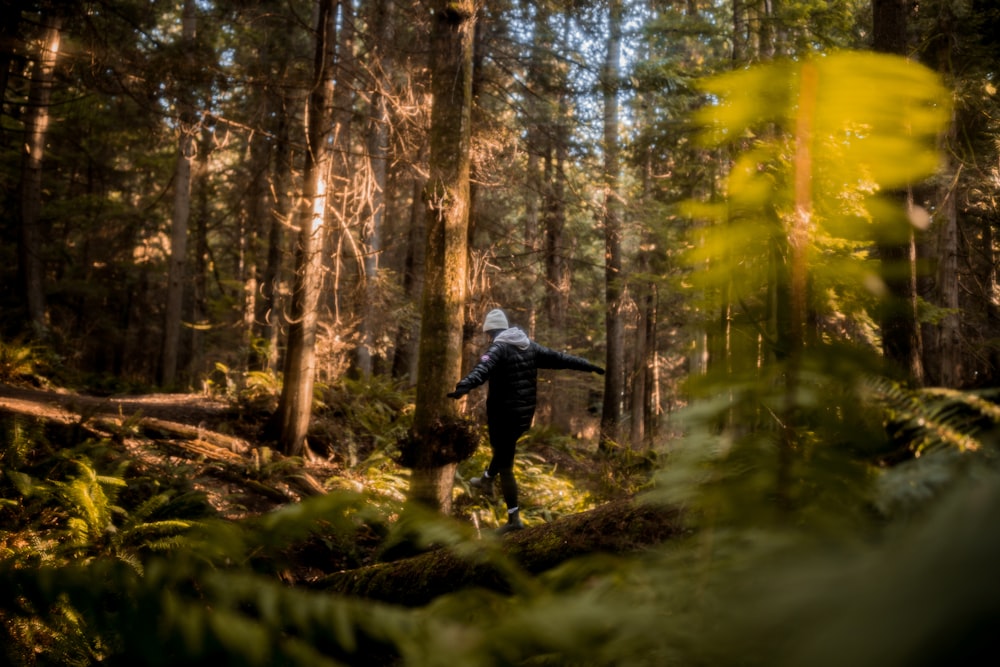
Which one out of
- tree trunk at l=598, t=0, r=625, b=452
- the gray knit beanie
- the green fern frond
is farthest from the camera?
tree trunk at l=598, t=0, r=625, b=452

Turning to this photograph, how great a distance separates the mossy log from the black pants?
2.86 meters

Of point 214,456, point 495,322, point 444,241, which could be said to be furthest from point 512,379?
point 214,456

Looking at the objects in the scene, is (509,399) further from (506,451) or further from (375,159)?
(375,159)

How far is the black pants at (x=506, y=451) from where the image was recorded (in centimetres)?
626

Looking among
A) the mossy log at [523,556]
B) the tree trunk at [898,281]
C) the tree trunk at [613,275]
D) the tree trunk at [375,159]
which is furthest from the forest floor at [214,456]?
the tree trunk at [613,275]

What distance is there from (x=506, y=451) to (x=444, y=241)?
8.13 feet

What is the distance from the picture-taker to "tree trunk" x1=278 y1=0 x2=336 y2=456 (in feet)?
25.3

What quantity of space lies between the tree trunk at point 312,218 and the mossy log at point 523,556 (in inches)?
201

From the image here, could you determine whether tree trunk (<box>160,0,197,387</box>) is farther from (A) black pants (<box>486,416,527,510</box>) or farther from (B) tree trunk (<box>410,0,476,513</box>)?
(A) black pants (<box>486,416,527,510</box>)

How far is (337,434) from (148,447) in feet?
9.91

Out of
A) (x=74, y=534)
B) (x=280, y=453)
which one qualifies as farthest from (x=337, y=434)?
(x=74, y=534)

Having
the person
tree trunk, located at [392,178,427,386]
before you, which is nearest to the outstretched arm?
the person

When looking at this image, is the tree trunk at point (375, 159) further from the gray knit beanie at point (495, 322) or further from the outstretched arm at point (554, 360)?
the outstretched arm at point (554, 360)

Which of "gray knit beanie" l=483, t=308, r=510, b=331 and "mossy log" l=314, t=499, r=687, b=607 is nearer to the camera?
"mossy log" l=314, t=499, r=687, b=607
